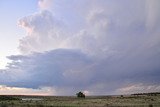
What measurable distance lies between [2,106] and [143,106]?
39.2 meters

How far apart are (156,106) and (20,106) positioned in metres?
38.1

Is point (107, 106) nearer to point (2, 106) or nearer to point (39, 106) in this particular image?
point (39, 106)

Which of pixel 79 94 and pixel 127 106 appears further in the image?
pixel 79 94

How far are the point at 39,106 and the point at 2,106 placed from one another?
10.1 metres

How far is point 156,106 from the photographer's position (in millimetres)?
94750

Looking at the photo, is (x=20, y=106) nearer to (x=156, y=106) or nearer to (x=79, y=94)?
(x=156, y=106)

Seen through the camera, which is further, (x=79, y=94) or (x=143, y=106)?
(x=79, y=94)

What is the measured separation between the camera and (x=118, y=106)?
95875 mm

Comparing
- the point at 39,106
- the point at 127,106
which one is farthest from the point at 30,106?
the point at 127,106

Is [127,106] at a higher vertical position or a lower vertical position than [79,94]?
lower

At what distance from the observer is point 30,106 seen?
94750 millimetres

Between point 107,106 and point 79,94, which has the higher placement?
point 79,94

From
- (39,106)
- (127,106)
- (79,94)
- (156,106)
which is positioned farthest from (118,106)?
(79,94)

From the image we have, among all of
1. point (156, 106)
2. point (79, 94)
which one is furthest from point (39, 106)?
point (79, 94)
